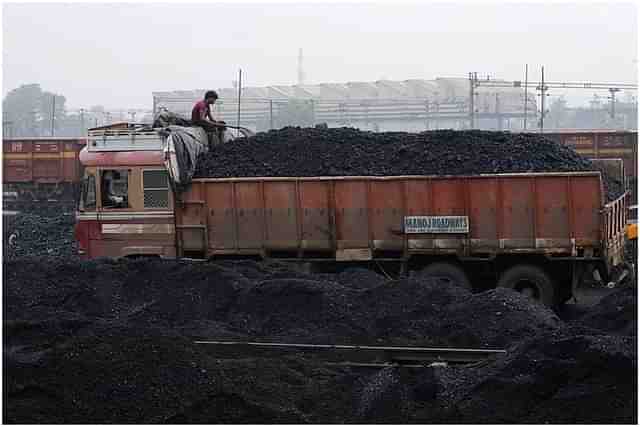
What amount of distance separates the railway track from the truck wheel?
3.36m

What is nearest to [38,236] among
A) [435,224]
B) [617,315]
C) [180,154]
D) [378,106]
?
[180,154]

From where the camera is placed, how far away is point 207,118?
1644cm

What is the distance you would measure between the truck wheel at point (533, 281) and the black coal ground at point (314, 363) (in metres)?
1.47

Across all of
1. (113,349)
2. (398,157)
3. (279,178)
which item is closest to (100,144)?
(279,178)

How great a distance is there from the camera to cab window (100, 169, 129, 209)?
14.7m

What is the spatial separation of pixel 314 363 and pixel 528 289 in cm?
530

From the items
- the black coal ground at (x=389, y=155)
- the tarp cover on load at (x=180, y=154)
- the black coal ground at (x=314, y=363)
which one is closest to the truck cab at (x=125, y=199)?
the tarp cover on load at (x=180, y=154)

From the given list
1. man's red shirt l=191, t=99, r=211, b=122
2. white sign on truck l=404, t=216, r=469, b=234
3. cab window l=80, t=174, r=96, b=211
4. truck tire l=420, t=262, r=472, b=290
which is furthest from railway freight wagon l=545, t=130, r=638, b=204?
cab window l=80, t=174, r=96, b=211

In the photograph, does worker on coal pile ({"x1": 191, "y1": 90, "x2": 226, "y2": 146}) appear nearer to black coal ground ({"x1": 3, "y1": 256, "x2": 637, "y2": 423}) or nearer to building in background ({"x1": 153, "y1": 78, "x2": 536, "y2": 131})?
black coal ground ({"x1": 3, "y1": 256, "x2": 637, "y2": 423})

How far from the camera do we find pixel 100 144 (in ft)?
48.8

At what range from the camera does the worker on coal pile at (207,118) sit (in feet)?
52.7

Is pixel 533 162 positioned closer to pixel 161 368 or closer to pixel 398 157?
pixel 398 157

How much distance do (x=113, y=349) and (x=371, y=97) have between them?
6331 centimetres

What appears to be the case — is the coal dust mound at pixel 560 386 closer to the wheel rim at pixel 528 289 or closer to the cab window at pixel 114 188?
the wheel rim at pixel 528 289
